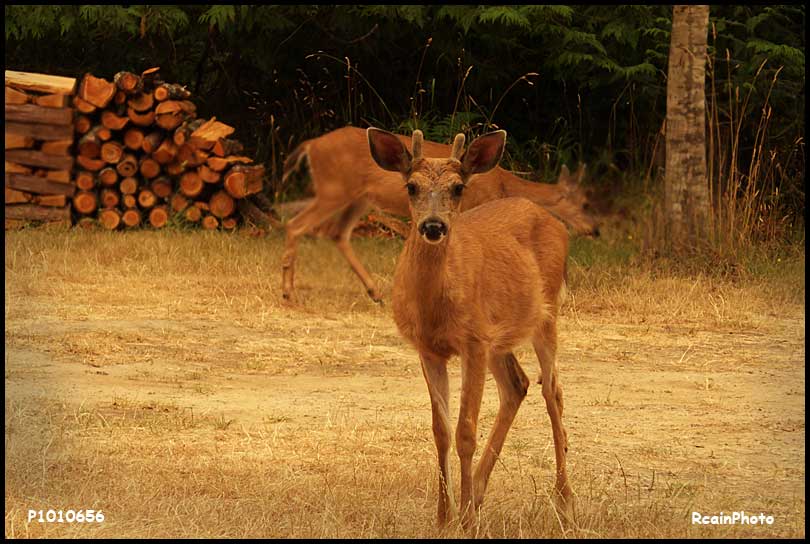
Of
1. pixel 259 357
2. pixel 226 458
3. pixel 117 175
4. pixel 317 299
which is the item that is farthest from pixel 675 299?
pixel 117 175

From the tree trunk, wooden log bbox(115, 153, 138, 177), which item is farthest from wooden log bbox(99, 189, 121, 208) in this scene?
the tree trunk

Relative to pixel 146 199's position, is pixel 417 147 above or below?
above

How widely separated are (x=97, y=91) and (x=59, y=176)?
0.91 m

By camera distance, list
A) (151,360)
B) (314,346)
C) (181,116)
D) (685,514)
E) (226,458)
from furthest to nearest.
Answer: (181,116), (314,346), (151,360), (226,458), (685,514)

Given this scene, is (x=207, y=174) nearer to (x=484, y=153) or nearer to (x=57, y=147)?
(x=57, y=147)

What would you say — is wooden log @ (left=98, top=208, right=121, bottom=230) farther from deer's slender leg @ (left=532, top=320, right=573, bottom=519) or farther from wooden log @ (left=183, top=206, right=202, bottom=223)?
deer's slender leg @ (left=532, top=320, right=573, bottom=519)

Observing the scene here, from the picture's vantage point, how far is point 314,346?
8.67 metres

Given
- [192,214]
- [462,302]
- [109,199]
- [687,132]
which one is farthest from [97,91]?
[462,302]

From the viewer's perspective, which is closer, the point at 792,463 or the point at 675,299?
the point at 792,463

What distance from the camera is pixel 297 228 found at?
1059 centimetres

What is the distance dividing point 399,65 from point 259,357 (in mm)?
7413

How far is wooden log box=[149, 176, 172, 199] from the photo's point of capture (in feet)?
43.6

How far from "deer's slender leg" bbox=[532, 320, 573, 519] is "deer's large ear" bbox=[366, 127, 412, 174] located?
40.1 inches

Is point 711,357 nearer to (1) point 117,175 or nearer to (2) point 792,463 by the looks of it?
(2) point 792,463
